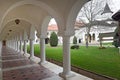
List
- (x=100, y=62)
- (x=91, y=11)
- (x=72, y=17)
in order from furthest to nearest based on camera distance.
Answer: (x=91, y=11)
(x=100, y=62)
(x=72, y=17)

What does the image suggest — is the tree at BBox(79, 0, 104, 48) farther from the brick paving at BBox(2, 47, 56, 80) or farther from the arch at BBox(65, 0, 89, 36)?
the arch at BBox(65, 0, 89, 36)

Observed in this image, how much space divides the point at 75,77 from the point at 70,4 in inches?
121

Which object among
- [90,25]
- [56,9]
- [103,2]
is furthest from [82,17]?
[56,9]

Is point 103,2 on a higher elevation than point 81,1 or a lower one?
higher

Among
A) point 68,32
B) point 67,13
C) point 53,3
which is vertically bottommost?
point 68,32

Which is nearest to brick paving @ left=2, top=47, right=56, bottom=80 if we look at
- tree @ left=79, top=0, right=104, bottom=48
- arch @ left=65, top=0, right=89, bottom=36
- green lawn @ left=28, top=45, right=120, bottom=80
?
arch @ left=65, top=0, right=89, bottom=36

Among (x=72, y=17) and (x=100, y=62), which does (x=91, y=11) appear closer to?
(x=100, y=62)

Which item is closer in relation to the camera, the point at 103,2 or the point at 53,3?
the point at 53,3

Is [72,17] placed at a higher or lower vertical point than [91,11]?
lower

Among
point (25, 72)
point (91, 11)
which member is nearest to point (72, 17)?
point (25, 72)

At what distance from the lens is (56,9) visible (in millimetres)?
7859

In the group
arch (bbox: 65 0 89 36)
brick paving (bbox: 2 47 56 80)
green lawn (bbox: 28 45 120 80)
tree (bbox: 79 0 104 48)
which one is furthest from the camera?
tree (bbox: 79 0 104 48)

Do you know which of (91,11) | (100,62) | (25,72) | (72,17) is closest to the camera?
(72,17)

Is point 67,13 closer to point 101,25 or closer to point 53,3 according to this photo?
point 53,3
